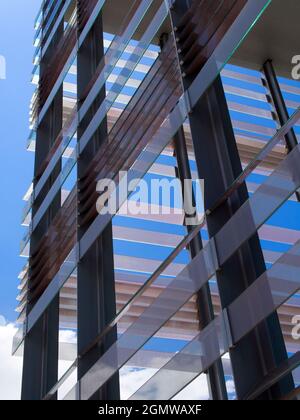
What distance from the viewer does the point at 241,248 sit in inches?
177

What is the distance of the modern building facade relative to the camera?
4.13m

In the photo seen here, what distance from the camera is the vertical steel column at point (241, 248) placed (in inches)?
156

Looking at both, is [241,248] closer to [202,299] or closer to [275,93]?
[202,299]

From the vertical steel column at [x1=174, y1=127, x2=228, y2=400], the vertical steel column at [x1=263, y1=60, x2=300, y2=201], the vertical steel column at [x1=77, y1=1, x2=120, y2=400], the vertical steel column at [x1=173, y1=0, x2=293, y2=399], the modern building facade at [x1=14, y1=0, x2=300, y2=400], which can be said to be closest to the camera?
the vertical steel column at [x1=173, y1=0, x2=293, y2=399]

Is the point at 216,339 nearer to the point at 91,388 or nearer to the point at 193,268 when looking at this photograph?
the point at 193,268

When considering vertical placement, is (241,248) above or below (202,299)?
below

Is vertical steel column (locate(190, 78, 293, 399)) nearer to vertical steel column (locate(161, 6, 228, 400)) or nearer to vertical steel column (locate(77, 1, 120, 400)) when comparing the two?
vertical steel column (locate(161, 6, 228, 400))

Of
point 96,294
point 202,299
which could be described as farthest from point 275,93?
point 96,294

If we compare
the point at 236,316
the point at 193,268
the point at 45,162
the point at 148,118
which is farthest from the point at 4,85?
the point at 236,316

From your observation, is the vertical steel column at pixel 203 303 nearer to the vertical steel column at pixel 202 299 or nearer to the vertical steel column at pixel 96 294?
the vertical steel column at pixel 202 299

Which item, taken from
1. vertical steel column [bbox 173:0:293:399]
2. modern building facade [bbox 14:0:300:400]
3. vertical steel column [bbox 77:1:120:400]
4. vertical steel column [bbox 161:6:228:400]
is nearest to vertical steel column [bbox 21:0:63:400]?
modern building facade [bbox 14:0:300:400]

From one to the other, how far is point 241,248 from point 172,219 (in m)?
1.62

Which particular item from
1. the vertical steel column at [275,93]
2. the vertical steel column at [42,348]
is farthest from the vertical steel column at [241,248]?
the vertical steel column at [42,348]
